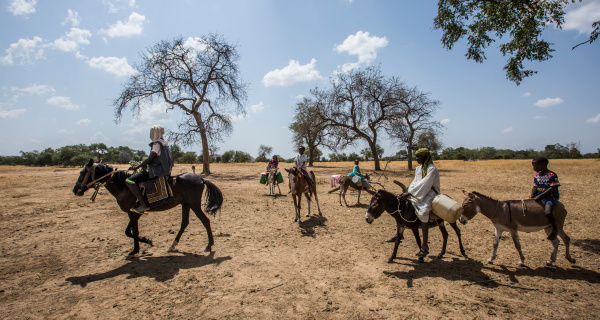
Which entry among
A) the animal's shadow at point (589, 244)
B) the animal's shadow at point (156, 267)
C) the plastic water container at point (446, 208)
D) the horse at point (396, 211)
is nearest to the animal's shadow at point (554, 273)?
the horse at point (396, 211)

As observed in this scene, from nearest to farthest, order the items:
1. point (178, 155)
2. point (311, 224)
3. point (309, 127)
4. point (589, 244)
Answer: point (589, 244) < point (311, 224) < point (309, 127) < point (178, 155)

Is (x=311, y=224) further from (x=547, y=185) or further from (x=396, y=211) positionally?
(x=547, y=185)

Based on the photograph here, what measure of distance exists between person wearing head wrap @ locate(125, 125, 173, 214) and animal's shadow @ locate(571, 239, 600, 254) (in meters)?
8.85

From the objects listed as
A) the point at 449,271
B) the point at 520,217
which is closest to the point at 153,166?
the point at 449,271

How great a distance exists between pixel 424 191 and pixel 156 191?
5.21 m

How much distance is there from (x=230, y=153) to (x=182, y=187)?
63.5m

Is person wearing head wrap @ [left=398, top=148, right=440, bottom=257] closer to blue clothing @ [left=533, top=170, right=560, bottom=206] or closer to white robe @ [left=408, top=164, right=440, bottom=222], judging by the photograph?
white robe @ [left=408, top=164, right=440, bottom=222]

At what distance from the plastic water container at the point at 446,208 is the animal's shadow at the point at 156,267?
4.05m

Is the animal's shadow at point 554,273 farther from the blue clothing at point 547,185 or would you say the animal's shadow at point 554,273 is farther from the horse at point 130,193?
the horse at point 130,193

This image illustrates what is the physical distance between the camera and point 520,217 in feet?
16.1

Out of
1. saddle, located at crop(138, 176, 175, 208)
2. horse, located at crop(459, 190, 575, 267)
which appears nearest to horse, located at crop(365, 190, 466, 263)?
horse, located at crop(459, 190, 575, 267)

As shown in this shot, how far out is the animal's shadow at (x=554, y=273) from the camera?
177 inches

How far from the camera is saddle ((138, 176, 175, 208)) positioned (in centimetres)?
561

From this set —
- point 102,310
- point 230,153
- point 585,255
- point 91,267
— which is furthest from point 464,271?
point 230,153
